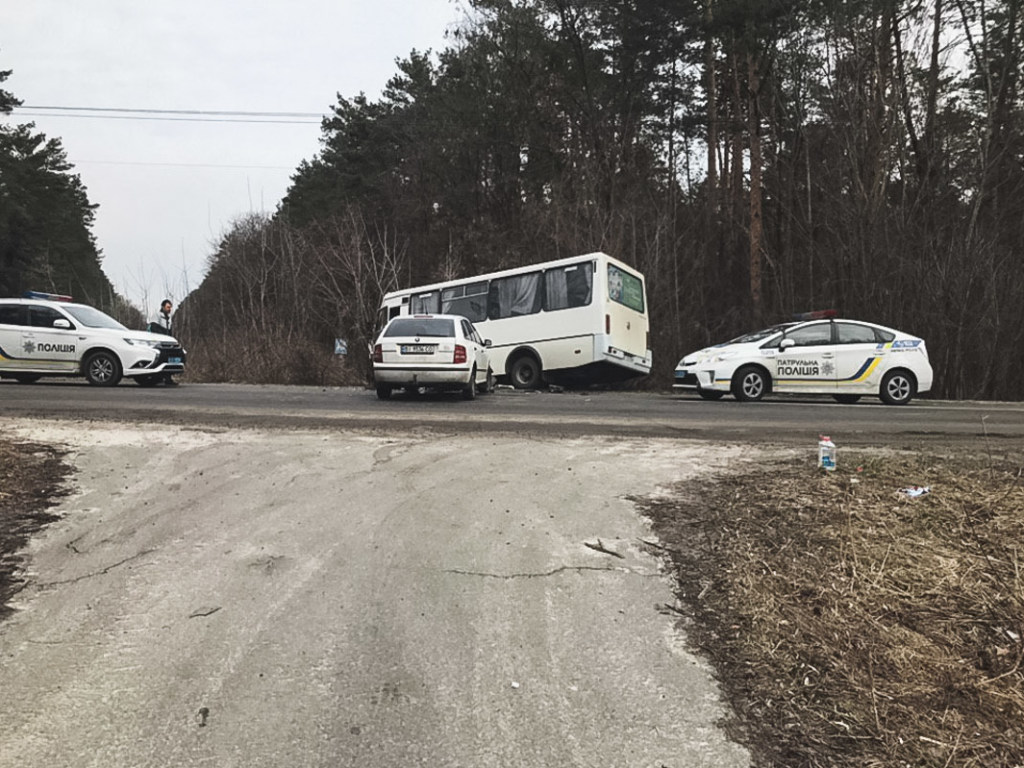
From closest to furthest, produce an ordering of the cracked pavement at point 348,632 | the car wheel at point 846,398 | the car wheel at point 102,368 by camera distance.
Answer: the cracked pavement at point 348,632 → the car wheel at point 102,368 → the car wheel at point 846,398

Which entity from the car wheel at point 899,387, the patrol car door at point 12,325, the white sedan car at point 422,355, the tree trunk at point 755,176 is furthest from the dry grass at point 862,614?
the tree trunk at point 755,176

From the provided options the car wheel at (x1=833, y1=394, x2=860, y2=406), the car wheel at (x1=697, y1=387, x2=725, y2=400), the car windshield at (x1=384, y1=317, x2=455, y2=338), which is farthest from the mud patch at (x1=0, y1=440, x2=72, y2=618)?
the car wheel at (x1=833, y1=394, x2=860, y2=406)

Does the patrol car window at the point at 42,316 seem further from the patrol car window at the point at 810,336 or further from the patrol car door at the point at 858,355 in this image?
Result: the patrol car door at the point at 858,355

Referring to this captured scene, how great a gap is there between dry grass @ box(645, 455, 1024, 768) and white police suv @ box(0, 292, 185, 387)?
13.3 meters

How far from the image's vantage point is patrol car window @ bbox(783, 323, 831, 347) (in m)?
14.7

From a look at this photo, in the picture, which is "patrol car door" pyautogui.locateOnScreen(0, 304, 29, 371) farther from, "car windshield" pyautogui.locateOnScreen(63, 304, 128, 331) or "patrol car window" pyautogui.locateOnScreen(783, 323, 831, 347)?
"patrol car window" pyautogui.locateOnScreen(783, 323, 831, 347)

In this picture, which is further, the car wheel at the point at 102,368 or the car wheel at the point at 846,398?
the car wheel at the point at 846,398

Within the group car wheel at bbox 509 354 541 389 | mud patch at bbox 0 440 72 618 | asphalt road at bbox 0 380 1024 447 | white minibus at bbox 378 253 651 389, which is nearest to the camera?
mud patch at bbox 0 440 72 618

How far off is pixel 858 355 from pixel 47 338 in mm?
16610

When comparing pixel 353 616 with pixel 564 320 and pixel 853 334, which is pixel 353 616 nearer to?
pixel 853 334

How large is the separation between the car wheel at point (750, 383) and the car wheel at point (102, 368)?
42.2ft

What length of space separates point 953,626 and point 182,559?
422cm

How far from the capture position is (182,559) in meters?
4.42

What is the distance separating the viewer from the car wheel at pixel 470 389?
13958 mm
